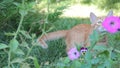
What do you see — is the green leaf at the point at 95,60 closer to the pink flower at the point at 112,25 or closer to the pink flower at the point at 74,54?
the pink flower at the point at 74,54

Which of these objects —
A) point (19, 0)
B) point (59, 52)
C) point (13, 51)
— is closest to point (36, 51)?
point (59, 52)

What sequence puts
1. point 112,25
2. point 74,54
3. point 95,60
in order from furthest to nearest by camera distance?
point 74,54
point 95,60
point 112,25

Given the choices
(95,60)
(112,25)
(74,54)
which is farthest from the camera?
(74,54)

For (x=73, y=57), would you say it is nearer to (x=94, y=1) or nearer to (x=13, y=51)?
(x=13, y=51)

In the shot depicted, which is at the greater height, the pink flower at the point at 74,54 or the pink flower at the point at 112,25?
the pink flower at the point at 112,25

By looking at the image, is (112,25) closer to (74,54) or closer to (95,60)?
(95,60)

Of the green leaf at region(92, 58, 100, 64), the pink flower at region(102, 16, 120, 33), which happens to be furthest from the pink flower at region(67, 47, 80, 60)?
the pink flower at region(102, 16, 120, 33)

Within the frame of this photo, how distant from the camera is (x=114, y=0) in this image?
521 inches

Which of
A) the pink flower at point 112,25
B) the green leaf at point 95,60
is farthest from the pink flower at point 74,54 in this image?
the pink flower at point 112,25

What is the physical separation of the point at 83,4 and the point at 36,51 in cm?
841

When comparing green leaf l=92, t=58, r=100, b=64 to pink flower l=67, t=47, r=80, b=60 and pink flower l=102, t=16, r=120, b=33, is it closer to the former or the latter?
pink flower l=67, t=47, r=80, b=60

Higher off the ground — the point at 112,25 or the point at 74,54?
the point at 112,25

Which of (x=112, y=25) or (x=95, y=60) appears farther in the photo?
(x=95, y=60)

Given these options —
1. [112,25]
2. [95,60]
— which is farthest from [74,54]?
[112,25]
